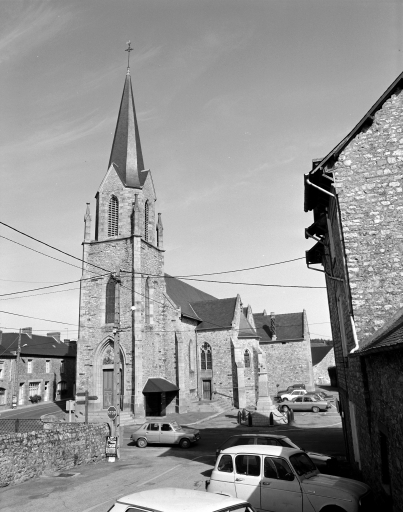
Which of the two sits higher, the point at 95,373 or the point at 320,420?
the point at 95,373

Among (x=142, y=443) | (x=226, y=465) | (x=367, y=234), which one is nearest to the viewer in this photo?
(x=226, y=465)

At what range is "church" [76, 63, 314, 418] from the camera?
31109mm

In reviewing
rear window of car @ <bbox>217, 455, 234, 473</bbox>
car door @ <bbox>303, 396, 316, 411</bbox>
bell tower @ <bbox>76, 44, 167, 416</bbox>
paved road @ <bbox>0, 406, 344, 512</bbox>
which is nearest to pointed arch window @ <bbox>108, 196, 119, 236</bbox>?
bell tower @ <bbox>76, 44, 167, 416</bbox>

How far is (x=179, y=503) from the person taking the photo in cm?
482

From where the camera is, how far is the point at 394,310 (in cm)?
895

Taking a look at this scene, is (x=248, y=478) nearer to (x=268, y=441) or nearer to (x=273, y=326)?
(x=268, y=441)

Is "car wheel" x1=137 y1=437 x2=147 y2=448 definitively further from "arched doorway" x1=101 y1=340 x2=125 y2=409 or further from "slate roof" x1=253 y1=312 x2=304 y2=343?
"slate roof" x1=253 y1=312 x2=304 y2=343

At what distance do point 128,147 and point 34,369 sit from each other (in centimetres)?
2619

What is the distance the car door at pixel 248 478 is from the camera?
7.70m

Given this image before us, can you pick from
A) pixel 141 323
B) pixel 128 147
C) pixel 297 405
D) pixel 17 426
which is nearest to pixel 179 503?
pixel 17 426

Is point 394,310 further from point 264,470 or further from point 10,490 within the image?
point 10,490

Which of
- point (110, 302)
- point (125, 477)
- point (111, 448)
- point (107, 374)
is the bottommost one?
point (125, 477)

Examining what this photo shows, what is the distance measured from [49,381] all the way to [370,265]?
146 ft

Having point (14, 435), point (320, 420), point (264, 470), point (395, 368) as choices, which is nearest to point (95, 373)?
point (320, 420)
